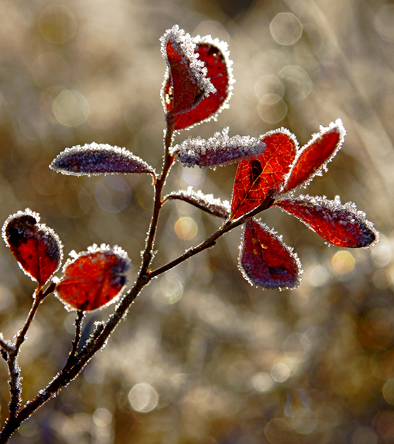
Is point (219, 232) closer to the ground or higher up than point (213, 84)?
closer to the ground

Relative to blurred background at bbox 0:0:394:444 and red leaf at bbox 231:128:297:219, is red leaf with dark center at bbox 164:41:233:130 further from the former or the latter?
blurred background at bbox 0:0:394:444

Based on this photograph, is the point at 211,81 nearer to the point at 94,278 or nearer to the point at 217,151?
the point at 217,151

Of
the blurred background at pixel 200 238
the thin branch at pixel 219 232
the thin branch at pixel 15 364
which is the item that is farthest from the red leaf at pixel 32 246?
the blurred background at pixel 200 238

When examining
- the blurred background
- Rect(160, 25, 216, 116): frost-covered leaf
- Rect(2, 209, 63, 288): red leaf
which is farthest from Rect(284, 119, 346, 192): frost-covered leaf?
the blurred background

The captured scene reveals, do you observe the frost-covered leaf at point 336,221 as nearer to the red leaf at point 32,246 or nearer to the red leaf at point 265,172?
the red leaf at point 265,172

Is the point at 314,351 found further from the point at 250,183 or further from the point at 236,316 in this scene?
the point at 250,183

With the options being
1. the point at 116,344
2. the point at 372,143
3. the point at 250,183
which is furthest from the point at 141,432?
the point at 372,143

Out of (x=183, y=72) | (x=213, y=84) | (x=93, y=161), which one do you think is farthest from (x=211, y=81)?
(x=93, y=161)
